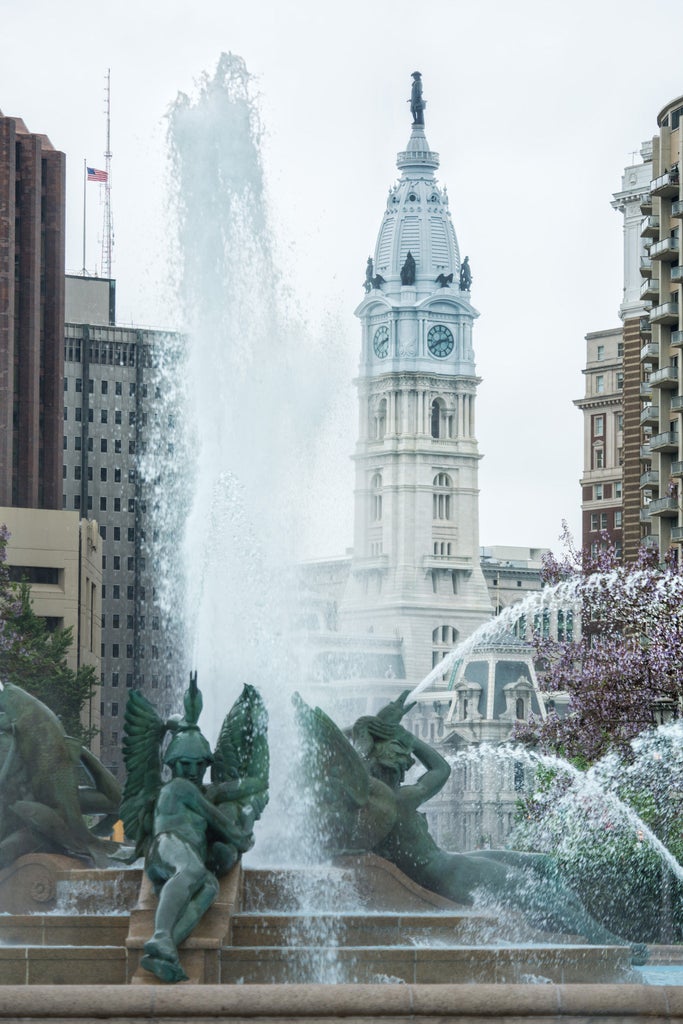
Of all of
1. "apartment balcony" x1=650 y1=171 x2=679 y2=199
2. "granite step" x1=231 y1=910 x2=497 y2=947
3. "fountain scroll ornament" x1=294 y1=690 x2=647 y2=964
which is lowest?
"granite step" x1=231 y1=910 x2=497 y2=947

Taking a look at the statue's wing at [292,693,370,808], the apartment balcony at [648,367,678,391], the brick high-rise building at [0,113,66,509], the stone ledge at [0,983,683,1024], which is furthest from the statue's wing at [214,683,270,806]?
the brick high-rise building at [0,113,66,509]

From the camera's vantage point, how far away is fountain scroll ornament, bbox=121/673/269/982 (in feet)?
68.1

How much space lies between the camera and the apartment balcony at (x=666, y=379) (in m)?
85.8

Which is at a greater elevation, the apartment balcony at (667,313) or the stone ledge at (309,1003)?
the apartment balcony at (667,313)

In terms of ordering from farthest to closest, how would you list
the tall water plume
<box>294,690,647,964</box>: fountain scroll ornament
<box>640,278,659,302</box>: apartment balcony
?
<box>640,278,659,302</box>: apartment balcony → the tall water plume → <box>294,690,647,964</box>: fountain scroll ornament

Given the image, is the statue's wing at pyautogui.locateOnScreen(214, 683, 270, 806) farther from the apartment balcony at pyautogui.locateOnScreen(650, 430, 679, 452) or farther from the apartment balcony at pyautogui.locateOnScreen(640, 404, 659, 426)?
the apartment balcony at pyautogui.locateOnScreen(640, 404, 659, 426)

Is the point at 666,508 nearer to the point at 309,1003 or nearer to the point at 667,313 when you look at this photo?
the point at 667,313

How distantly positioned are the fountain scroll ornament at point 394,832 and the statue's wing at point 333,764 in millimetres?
11

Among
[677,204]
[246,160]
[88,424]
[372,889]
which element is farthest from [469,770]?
[372,889]

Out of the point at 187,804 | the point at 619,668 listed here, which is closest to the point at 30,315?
the point at 619,668

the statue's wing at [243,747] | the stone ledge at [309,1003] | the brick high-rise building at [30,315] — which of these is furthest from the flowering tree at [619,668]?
the brick high-rise building at [30,315]

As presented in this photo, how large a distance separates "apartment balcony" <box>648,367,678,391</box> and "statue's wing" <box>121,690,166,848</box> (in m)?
64.9

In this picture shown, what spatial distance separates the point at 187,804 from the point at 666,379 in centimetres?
6650

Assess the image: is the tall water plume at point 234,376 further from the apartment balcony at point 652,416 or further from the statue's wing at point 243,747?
the apartment balcony at point 652,416
